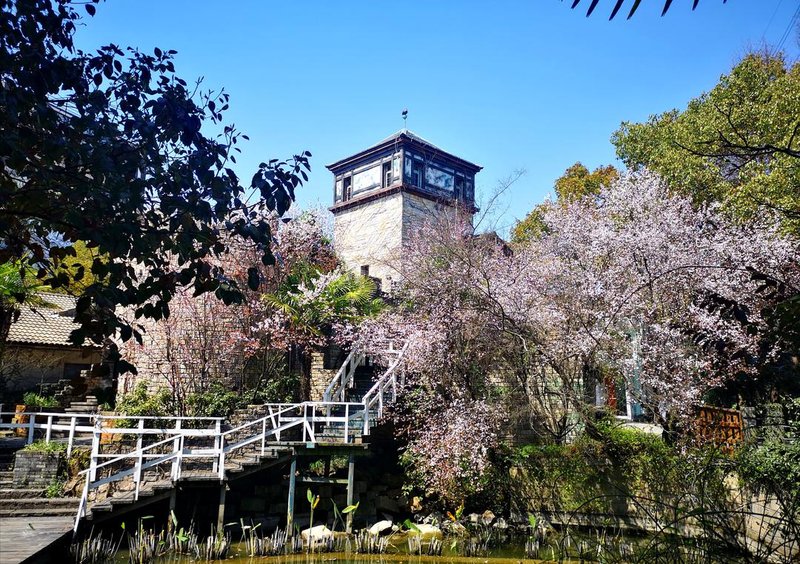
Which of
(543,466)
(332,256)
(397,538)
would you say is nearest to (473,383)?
(543,466)

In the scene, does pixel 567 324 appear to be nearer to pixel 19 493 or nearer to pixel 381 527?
pixel 381 527

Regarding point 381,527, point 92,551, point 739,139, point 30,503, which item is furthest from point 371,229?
point 92,551

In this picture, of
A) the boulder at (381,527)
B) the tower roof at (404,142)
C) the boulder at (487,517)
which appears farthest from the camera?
the tower roof at (404,142)

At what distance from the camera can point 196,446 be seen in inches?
553

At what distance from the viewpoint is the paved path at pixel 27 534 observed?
26.2 ft

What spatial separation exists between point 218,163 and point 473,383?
1050cm

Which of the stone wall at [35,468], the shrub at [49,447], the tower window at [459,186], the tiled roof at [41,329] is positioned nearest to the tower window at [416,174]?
the tower window at [459,186]

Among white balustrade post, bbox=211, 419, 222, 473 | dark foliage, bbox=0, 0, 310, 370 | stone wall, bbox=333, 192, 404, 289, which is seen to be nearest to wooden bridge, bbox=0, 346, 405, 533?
white balustrade post, bbox=211, 419, 222, 473

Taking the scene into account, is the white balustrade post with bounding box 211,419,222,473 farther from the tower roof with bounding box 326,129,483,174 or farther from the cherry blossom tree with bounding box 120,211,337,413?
the tower roof with bounding box 326,129,483,174

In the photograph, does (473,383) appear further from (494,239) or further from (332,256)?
(332,256)

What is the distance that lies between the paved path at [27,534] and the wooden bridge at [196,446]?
34 cm

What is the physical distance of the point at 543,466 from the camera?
1326 cm

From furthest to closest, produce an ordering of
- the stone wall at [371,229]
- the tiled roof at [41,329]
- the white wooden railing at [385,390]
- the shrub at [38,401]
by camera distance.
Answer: the stone wall at [371,229] < the tiled roof at [41,329] < the shrub at [38,401] < the white wooden railing at [385,390]

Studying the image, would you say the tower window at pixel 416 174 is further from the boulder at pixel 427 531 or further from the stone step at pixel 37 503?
the stone step at pixel 37 503
